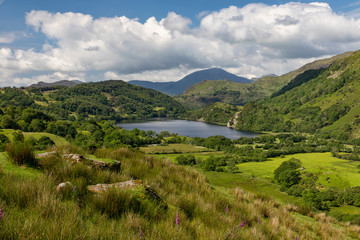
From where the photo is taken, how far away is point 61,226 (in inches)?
111

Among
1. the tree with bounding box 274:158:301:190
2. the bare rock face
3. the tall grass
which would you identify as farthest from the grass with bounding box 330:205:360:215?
the bare rock face

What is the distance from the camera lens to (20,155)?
558 centimetres

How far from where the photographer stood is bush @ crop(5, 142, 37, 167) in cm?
550

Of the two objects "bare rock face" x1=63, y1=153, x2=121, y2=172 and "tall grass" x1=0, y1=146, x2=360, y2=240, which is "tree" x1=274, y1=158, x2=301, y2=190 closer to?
"bare rock face" x1=63, y1=153, x2=121, y2=172

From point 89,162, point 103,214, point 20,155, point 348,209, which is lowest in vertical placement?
point 348,209

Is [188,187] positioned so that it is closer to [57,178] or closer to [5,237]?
[57,178]

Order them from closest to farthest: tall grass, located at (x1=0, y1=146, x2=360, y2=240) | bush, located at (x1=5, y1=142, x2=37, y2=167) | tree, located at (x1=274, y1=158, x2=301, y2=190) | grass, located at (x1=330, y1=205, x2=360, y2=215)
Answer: tall grass, located at (x1=0, y1=146, x2=360, y2=240) < bush, located at (x1=5, y1=142, x2=37, y2=167) < grass, located at (x1=330, y1=205, x2=360, y2=215) < tree, located at (x1=274, y1=158, x2=301, y2=190)

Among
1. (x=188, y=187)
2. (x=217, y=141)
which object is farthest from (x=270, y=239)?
(x=217, y=141)

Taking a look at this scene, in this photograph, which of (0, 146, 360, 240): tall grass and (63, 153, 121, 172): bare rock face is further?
(63, 153, 121, 172): bare rock face

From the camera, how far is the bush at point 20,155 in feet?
18.0

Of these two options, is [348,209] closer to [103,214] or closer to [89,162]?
[89,162]

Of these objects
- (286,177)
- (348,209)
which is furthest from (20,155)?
(286,177)

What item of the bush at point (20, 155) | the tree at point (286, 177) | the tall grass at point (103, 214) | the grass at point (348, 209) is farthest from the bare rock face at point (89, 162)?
the tree at point (286, 177)

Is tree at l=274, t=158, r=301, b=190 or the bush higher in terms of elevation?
the bush
